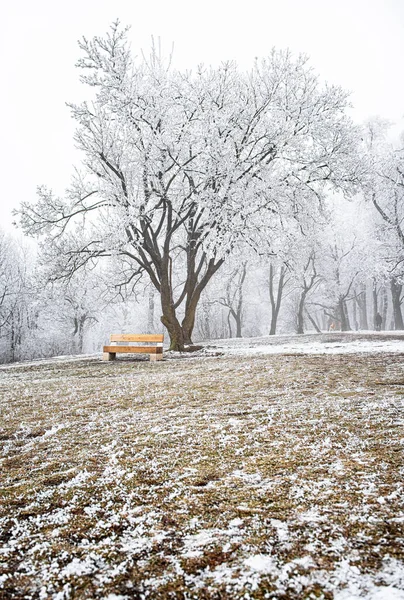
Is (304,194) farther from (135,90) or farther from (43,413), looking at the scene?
(43,413)

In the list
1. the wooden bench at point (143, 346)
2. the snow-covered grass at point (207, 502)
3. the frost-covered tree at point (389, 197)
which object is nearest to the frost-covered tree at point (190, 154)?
the wooden bench at point (143, 346)

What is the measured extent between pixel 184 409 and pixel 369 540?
2.97m

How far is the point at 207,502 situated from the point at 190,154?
13675 millimetres

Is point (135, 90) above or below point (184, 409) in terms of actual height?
above

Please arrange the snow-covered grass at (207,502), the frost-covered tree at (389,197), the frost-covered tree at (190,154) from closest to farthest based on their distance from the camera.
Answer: the snow-covered grass at (207,502) < the frost-covered tree at (190,154) < the frost-covered tree at (389,197)

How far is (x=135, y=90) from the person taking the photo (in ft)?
42.4

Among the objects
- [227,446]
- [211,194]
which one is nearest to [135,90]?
[211,194]

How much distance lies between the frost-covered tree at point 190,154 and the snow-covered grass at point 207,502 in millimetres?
9341

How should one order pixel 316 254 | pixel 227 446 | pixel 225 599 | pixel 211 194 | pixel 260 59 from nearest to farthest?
1. pixel 225 599
2. pixel 227 446
3. pixel 211 194
4. pixel 260 59
5. pixel 316 254

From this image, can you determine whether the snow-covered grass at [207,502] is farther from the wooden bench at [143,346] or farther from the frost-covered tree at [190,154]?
the frost-covered tree at [190,154]

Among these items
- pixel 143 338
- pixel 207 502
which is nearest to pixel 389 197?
pixel 143 338

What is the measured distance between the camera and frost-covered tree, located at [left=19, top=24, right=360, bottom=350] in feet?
41.7

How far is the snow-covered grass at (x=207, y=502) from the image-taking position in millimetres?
1315

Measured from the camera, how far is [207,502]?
6.31ft
